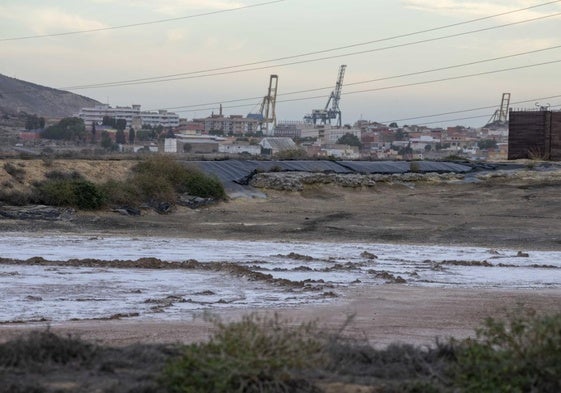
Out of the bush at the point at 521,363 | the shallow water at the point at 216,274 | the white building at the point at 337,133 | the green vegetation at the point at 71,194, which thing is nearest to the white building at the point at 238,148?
the green vegetation at the point at 71,194

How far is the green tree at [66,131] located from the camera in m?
103

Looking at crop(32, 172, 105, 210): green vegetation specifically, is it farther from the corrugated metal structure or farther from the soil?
the corrugated metal structure

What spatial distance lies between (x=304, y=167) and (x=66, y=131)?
57.8 m

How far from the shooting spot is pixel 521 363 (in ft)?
29.5

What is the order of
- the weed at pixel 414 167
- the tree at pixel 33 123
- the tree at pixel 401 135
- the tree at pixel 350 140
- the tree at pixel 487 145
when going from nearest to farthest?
1. the weed at pixel 414 167
2. the tree at pixel 33 123
3. the tree at pixel 487 145
4. the tree at pixel 350 140
5. the tree at pixel 401 135

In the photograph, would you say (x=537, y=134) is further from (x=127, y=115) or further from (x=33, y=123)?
(x=127, y=115)

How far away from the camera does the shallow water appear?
1730 cm

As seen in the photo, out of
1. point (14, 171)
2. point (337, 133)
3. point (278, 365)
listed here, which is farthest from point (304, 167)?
point (337, 133)

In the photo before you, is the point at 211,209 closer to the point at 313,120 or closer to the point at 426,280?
the point at 426,280

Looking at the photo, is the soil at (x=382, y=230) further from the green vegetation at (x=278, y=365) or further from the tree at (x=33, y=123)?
the tree at (x=33, y=123)

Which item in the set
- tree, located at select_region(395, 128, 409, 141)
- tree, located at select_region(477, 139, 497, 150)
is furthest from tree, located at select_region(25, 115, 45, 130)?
tree, located at select_region(395, 128, 409, 141)

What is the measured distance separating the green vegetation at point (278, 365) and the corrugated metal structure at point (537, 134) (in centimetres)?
5551

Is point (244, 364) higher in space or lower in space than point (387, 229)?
higher

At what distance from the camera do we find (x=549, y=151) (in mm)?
63688
